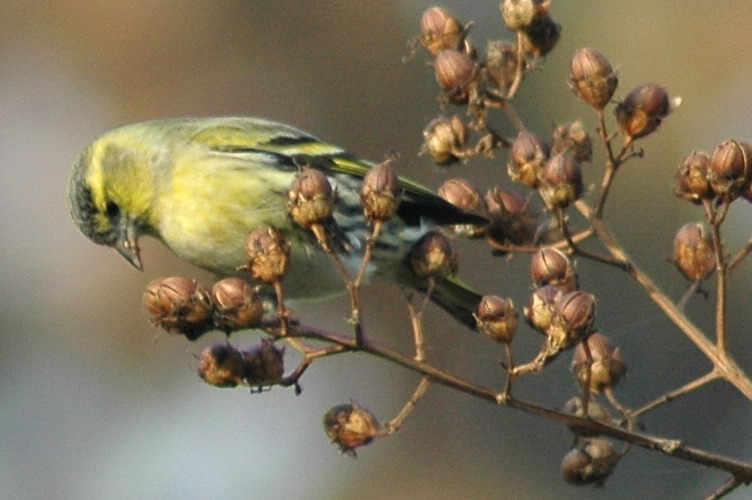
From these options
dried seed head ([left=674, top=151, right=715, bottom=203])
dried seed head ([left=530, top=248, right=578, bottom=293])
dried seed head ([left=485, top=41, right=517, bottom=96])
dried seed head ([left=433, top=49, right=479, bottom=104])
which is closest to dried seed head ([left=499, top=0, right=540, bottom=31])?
dried seed head ([left=485, top=41, right=517, bottom=96])

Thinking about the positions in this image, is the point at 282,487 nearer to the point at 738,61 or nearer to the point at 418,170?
the point at 418,170

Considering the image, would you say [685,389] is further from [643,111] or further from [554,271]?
[643,111]

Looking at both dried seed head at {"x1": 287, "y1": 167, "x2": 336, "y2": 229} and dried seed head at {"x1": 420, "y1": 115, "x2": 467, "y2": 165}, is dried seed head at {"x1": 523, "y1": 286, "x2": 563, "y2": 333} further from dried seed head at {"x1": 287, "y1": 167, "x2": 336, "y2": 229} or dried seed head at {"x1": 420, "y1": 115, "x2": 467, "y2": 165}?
dried seed head at {"x1": 420, "y1": 115, "x2": 467, "y2": 165}

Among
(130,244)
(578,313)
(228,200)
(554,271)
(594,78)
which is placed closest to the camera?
(578,313)

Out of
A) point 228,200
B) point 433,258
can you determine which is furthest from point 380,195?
point 228,200

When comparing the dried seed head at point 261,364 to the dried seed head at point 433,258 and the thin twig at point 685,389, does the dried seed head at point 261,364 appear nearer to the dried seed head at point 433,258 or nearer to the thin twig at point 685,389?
the dried seed head at point 433,258

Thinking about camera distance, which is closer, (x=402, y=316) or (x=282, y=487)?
(x=402, y=316)

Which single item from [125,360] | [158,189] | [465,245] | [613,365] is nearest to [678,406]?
[465,245]

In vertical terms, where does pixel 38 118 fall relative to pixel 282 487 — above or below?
above
